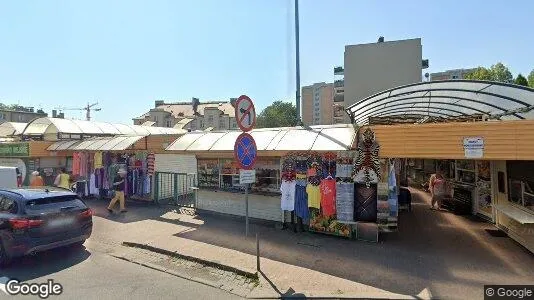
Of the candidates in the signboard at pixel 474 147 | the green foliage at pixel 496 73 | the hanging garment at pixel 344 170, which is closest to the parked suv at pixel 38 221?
the hanging garment at pixel 344 170

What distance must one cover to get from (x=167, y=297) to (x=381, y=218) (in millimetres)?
5590

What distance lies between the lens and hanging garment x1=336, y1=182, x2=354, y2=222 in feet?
26.8

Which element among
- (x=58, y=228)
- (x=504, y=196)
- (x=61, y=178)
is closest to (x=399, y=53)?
(x=504, y=196)

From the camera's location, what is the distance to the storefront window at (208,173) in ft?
38.0

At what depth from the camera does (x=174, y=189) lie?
1321cm

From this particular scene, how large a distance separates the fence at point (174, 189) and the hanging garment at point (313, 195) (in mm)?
5614

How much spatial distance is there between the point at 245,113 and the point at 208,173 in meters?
5.86

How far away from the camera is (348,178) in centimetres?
841

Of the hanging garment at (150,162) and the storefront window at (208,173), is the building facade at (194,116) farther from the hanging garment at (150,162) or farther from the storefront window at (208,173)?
the storefront window at (208,173)

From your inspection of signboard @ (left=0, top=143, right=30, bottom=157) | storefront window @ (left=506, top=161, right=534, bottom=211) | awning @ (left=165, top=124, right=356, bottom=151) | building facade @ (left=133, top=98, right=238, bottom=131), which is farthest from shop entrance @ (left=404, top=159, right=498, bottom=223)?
building facade @ (left=133, top=98, right=238, bottom=131)

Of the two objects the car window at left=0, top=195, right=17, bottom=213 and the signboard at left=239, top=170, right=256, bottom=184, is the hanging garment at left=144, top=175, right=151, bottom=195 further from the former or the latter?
the signboard at left=239, top=170, right=256, bottom=184

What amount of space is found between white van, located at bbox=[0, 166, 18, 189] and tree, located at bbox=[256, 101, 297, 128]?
5024 centimetres

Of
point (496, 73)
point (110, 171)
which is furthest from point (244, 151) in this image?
point (496, 73)

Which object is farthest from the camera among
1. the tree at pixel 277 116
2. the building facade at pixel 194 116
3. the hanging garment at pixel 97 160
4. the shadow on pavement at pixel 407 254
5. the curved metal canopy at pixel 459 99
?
the tree at pixel 277 116
